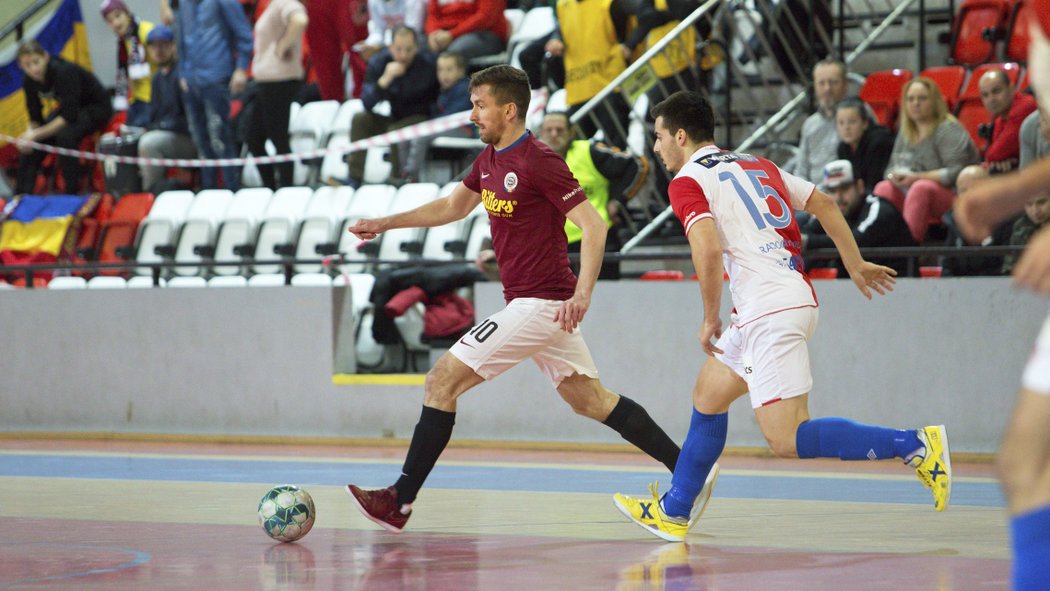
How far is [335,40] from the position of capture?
17.6m

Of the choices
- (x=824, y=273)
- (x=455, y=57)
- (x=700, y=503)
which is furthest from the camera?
(x=455, y=57)

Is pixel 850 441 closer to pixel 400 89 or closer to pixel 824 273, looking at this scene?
pixel 824 273

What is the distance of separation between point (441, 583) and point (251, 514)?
A: 2.58 metres

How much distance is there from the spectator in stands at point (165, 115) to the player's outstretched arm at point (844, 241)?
11.9 metres

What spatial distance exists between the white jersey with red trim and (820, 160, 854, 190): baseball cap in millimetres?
4761

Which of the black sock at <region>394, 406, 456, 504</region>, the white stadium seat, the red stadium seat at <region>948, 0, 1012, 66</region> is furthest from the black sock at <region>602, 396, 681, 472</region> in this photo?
the white stadium seat

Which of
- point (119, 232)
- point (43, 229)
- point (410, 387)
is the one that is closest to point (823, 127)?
point (410, 387)

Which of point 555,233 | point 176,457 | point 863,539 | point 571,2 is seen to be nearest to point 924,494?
point 863,539

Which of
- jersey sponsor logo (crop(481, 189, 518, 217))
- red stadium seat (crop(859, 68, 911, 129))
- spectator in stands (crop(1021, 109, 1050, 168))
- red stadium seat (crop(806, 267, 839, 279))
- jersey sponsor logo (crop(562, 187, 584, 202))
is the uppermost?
red stadium seat (crop(859, 68, 911, 129))

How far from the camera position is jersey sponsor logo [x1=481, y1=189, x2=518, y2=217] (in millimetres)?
7152

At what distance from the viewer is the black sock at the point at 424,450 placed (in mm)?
7020

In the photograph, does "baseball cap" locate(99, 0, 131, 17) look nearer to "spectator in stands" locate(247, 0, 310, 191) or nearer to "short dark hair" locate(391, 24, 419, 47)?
"spectator in stands" locate(247, 0, 310, 191)

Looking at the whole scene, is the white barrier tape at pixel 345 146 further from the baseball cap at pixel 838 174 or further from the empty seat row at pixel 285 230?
the baseball cap at pixel 838 174

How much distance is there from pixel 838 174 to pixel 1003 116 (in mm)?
1261
